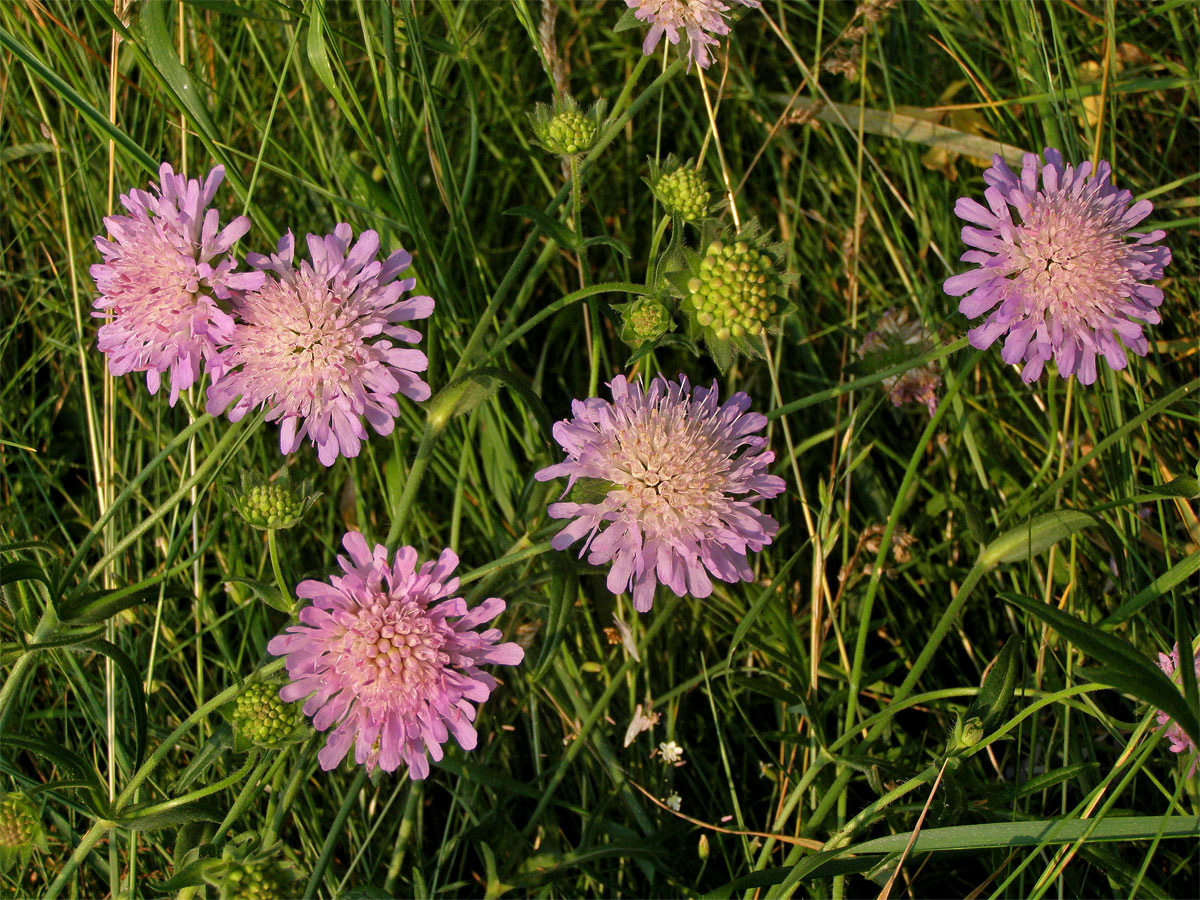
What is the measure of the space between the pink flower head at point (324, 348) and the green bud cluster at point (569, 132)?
412 mm

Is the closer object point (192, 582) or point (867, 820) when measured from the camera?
point (867, 820)

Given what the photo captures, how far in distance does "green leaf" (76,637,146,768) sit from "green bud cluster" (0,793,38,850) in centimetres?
21

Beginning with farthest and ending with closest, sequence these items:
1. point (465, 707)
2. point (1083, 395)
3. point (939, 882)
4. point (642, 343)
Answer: point (1083, 395) < point (939, 882) < point (642, 343) < point (465, 707)

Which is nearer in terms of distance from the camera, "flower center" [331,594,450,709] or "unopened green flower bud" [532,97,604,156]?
"flower center" [331,594,450,709]

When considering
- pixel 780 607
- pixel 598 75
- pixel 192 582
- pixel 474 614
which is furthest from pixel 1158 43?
pixel 192 582

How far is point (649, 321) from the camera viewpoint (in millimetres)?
1780

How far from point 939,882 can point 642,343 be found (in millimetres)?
1522

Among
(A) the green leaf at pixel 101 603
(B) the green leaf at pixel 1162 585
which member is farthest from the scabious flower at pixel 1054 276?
(A) the green leaf at pixel 101 603

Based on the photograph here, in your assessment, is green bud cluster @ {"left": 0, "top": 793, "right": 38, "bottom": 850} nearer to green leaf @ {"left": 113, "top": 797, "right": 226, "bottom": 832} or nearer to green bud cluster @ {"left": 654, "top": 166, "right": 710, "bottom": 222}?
green leaf @ {"left": 113, "top": 797, "right": 226, "bottom": 832}

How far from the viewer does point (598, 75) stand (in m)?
3.01

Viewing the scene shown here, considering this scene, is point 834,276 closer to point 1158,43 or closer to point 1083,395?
point 1083,395

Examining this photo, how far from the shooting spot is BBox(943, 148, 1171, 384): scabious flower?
1849 millimetres

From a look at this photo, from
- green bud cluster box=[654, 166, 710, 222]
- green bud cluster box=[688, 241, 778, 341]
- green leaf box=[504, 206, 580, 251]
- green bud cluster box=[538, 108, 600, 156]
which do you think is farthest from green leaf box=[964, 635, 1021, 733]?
green bud cluster box=[538, 108, 600, 156]

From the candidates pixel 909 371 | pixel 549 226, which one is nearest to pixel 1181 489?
pixel 909 371
